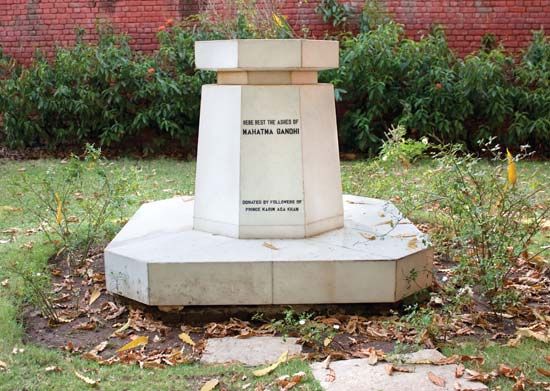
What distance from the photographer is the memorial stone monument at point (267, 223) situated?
411 centimetres

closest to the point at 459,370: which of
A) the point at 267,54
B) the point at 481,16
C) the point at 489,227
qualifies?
the point at 489,227

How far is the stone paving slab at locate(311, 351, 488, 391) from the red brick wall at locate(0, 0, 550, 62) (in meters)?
8.52

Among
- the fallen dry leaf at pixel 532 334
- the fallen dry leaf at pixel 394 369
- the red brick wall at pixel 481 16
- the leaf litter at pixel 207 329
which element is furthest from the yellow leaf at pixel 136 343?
the red brick wall at pixel 481 16

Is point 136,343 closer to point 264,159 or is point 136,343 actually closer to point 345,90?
point 264,159

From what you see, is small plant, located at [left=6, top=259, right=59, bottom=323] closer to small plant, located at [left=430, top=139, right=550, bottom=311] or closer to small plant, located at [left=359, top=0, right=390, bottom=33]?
small plant, located at [left=430, top=139, right=550, bottom=311]

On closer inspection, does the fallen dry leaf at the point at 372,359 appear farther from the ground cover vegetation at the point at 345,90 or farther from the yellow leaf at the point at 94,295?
the ground cover vegetation at the point at 345,90

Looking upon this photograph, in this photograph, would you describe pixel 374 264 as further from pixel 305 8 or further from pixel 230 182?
pixel 305 8

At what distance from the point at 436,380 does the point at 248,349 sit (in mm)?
1010

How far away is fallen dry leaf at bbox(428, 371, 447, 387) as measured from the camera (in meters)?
3.21

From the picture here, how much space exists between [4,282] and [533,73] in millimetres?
8225

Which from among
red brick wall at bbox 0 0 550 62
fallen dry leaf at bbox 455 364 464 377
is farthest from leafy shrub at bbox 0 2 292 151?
fallen dry leaf at bbox 455 364 464 377

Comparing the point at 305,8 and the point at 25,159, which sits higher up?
the point at 305,8

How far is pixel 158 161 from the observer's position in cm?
1048

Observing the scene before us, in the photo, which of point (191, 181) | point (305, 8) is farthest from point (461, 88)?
point (191, 181)
